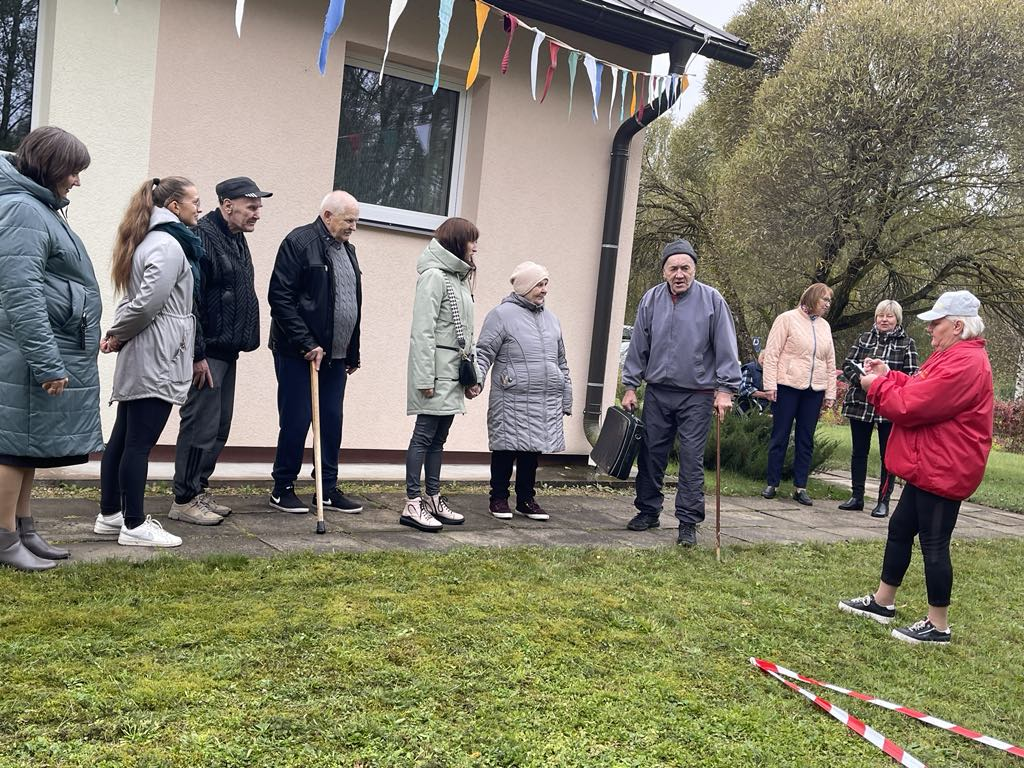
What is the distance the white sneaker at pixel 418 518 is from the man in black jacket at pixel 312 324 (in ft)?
1.97

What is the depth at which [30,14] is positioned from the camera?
6.03 meters

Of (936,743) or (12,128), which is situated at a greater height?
(12,128)

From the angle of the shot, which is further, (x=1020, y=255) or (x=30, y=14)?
(x=1020, y=255)

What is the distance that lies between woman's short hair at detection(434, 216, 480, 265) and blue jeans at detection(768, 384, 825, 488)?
3.70 m

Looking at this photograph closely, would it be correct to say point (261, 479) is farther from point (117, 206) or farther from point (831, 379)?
point (831, 379)

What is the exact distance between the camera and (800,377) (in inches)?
324

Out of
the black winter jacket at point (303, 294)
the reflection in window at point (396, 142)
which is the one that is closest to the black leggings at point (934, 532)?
the black winter jacket at point (303, 294)

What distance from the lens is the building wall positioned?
6.05 m

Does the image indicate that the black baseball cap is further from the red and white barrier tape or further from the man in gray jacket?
the red and white barrier tape

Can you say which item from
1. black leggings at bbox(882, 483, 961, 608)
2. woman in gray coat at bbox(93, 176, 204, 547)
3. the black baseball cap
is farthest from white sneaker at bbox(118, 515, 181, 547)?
black leggings at bbox(882, 483, 961, 608)

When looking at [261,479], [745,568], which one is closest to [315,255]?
[261,479]

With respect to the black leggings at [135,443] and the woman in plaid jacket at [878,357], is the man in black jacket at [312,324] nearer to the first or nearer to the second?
the black leggings at [135,443]

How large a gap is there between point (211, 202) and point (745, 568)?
4.16 meters

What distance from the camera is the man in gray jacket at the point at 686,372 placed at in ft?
19.9
